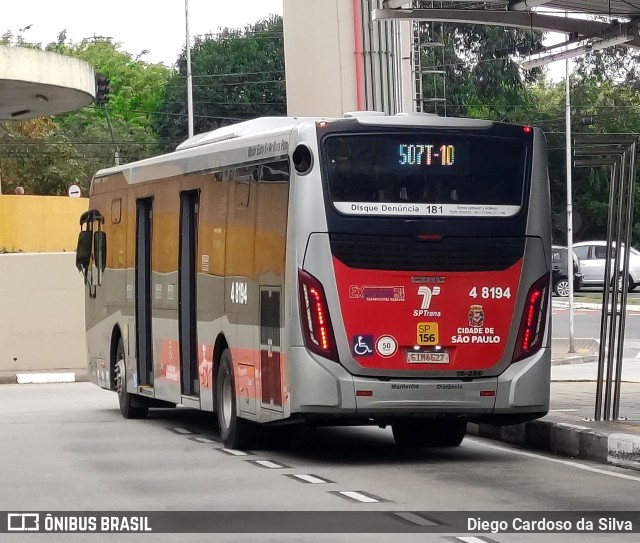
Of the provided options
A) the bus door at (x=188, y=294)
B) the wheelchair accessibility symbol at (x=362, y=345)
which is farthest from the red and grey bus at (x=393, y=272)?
the bus door at (x=188, y=294)

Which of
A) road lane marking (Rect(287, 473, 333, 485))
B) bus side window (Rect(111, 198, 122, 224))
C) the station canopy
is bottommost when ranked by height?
road lane marking (Rect(287, 473, 333, 485))

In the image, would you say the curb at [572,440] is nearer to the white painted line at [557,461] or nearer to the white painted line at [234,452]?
the white painted line at [557,461]

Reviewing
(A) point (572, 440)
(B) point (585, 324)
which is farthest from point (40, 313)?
(B) point (585, 324)

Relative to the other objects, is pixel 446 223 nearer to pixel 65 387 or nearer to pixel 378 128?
pixel 378 128

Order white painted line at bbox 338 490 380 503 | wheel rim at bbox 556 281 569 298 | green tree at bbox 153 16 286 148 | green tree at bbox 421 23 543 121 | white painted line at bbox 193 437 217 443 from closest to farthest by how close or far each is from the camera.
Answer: white painted line at bbox 338 490 380 503
white painted line at bbox 193 437 217 443
wheel rim at bbox 556 281 569 298
green tree at bbox 421 23 543 121
green tree at bbox 153 16 286 148

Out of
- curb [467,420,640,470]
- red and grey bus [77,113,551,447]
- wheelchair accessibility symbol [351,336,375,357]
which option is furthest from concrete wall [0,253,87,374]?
wheelchair accessibility symbol [351,336,375,357]

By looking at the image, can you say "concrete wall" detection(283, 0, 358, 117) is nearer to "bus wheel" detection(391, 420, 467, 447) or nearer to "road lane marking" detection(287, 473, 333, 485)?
"bus wheel" detection(391, 420, 467, 447)

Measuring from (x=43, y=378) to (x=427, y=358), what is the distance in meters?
16.6

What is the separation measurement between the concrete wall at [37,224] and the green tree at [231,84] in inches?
1793

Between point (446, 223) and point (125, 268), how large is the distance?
22.8 feet

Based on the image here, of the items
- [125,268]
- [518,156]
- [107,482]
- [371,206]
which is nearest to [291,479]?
[107,482]

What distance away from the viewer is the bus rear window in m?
14.2

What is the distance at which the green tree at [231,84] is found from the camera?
87.1m

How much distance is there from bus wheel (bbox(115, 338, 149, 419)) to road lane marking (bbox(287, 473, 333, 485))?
23.3 feet
